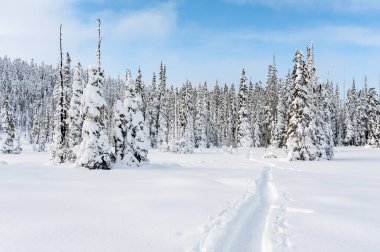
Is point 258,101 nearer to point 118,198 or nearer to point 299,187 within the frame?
point 299,187

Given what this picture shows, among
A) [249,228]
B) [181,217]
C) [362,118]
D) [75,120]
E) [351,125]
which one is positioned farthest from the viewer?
[351,125]

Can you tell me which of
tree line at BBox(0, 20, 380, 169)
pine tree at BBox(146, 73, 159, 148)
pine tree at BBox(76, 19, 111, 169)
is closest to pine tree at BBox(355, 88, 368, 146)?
tree line at BBox(0, 20, 380, 169)

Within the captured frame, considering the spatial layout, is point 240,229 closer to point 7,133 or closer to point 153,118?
point 7,133

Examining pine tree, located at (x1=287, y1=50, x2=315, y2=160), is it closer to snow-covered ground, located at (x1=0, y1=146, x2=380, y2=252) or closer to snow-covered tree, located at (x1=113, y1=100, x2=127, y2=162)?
snow-covered tree, located at (x1=113, y1=100, x2=127, y2=162)

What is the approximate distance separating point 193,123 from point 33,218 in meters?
74.8

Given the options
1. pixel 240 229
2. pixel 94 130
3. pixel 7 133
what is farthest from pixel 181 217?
pixel 7 133

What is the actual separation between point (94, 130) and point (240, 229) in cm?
1785

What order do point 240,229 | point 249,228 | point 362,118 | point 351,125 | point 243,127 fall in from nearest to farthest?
point 240,229 → point 249,228 → point 243,127 → point 362,118 → point 351,125

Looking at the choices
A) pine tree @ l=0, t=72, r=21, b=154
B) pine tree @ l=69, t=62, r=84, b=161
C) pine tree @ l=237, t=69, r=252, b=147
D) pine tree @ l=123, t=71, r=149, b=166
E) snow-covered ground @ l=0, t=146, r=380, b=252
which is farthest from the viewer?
pine tree @ l=237, t=69, r=252, b=147

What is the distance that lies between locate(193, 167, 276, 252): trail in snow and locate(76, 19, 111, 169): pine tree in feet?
45.4

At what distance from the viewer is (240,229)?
29.8ft

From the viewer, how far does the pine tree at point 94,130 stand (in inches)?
965

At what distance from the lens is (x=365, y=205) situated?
12.9 meters

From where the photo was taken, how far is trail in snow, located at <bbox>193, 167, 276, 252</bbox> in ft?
25.1
